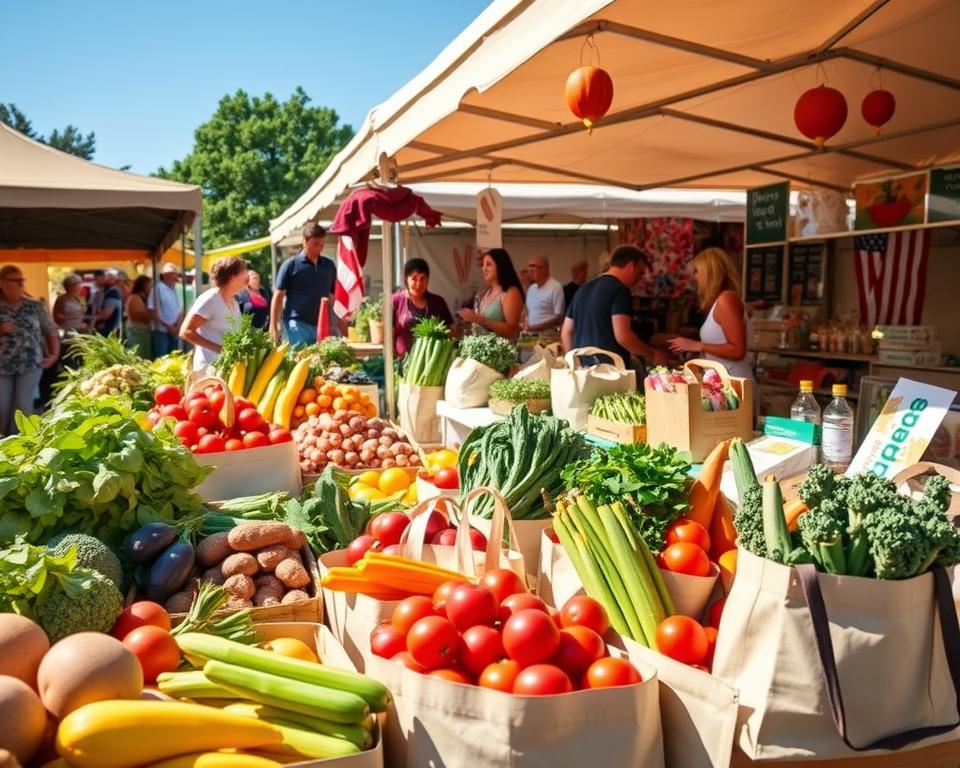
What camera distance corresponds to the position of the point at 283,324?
8266 mm

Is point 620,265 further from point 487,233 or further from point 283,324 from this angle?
point 283,324

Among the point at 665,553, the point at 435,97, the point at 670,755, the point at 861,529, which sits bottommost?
the point at 670,755

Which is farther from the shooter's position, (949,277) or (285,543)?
(949,277)

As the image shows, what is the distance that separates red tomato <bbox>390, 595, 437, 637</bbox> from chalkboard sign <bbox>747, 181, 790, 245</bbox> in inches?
236

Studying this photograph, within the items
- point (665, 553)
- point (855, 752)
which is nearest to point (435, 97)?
point (665, 553)

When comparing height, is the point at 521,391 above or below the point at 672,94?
below

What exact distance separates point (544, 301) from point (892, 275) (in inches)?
139

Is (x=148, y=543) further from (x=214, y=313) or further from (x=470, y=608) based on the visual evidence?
(x=214, y=313)

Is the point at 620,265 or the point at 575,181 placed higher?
the point at 575,181

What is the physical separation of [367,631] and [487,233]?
5008mm

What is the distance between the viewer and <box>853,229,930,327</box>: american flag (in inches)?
312

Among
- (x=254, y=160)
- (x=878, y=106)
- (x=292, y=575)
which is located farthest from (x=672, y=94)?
(x=254, y=160)

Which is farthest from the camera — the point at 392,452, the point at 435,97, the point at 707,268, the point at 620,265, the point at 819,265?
the point at 819,265

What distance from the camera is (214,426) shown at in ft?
12.5
